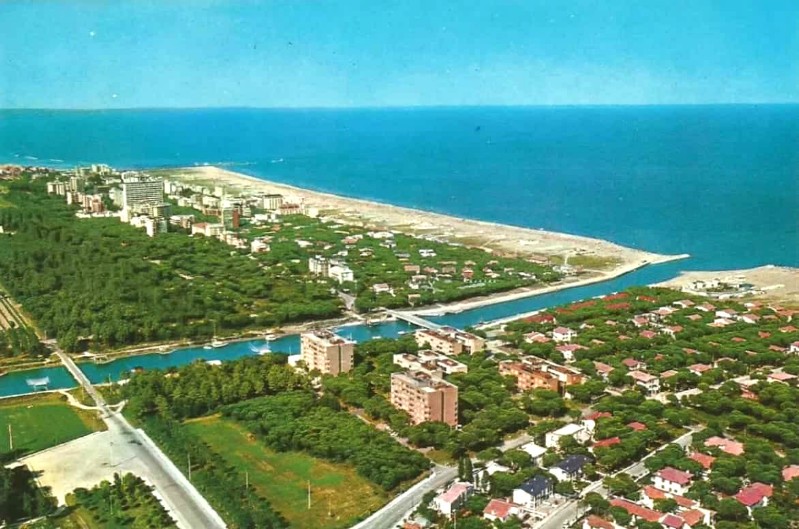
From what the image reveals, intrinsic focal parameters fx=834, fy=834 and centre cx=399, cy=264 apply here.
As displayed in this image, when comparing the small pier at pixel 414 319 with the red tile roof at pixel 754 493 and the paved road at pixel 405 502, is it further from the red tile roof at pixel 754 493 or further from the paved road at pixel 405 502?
the red tile roof at pixel 754 493

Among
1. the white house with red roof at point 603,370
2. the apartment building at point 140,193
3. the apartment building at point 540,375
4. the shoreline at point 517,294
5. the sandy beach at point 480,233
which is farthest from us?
the apartment building at point 140,193

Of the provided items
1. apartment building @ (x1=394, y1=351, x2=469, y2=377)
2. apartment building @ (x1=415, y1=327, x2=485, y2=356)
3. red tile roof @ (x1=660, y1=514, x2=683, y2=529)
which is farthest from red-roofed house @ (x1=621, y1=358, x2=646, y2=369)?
red tile roof @ (x1=660, y1=514, x2=683, y2=529)

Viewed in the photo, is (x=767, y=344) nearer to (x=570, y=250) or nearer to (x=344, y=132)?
(x=570, y=250)

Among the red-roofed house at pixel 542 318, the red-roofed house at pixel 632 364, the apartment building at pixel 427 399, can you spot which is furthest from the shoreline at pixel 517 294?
the apartment building at pixel 427 399

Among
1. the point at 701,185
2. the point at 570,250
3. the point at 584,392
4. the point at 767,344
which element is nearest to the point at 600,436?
the point at 584,392

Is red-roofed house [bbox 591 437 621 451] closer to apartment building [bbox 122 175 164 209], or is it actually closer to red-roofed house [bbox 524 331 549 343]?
red-roofed house [bbox 524 331 549 343]
